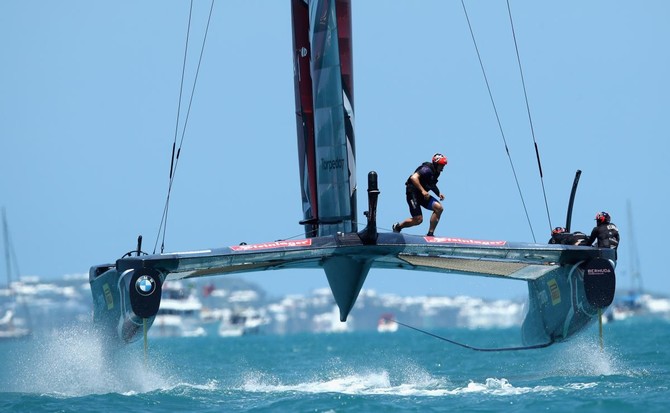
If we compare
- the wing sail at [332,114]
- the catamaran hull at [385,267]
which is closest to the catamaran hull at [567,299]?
the catamaran hull at [385,267]

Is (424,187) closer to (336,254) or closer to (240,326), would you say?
(336,254)

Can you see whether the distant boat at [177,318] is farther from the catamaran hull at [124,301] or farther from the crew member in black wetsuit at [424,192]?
the crew member in black wetsuit at [424,192]

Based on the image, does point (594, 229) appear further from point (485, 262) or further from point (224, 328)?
point (224, 328)

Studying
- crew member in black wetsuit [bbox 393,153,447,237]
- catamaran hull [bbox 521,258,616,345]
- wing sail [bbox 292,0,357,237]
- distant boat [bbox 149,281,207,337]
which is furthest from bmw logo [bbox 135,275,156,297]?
distant boat [bbox 149,281,207,337]

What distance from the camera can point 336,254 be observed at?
1016cm

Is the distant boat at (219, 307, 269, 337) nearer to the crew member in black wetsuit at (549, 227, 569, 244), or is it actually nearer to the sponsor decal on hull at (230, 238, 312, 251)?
the crew member in black wetsuit at (549, 227, 569, 244)

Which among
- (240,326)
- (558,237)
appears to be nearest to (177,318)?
(240,326)

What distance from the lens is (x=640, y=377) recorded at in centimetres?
1142

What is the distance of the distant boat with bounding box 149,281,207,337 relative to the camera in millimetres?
65688

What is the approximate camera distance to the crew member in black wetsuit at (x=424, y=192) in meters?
10.6

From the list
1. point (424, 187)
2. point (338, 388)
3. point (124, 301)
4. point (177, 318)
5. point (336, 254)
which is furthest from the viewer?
point (177, 318)

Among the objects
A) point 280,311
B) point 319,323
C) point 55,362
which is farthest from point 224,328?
point 55,362

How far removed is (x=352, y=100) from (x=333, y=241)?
1.41 meters

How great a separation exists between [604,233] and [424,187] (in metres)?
1.76
